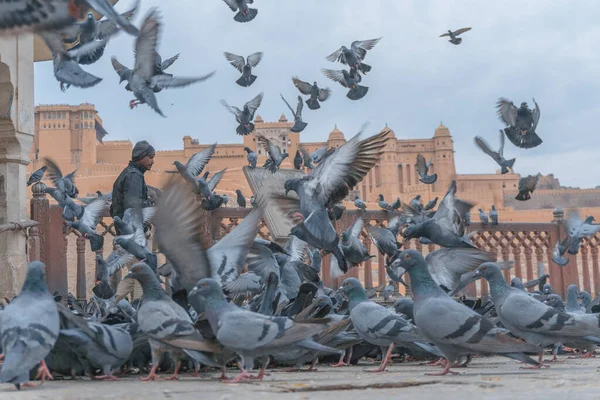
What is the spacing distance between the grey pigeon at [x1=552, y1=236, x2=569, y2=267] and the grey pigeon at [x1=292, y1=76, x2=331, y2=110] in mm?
4694

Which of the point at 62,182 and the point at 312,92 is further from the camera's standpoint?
the point at 312,92

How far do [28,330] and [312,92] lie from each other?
9561 mm

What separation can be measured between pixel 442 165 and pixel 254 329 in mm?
72464

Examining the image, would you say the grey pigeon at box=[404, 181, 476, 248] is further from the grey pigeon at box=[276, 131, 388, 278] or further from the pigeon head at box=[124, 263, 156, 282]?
the pigeon head at box=[124, 263, 156, 282]

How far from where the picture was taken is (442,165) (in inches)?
2953

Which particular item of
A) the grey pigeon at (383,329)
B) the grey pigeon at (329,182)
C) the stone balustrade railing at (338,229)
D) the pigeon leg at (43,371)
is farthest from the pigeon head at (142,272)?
the stone balustrade railing at (338,229)

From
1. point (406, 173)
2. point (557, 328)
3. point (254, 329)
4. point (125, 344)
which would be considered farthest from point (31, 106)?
point (406, 173)

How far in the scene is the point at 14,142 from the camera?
9297 mm

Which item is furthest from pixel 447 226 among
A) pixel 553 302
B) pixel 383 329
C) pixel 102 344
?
pixel 102 344

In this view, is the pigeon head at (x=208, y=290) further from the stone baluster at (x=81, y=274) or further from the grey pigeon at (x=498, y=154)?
the grey pigeon at (x=498, y=154)

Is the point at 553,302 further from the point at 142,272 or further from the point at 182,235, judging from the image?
the point at 142,272

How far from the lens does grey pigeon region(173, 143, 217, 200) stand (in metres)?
9.69

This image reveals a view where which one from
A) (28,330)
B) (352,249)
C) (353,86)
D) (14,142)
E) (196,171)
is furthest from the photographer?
(353,86)

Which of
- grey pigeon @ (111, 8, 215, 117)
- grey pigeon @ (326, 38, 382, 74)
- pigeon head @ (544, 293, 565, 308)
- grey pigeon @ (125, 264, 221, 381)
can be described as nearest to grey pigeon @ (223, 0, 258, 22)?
grey pigeon @ (326, 38, 382, 74)
